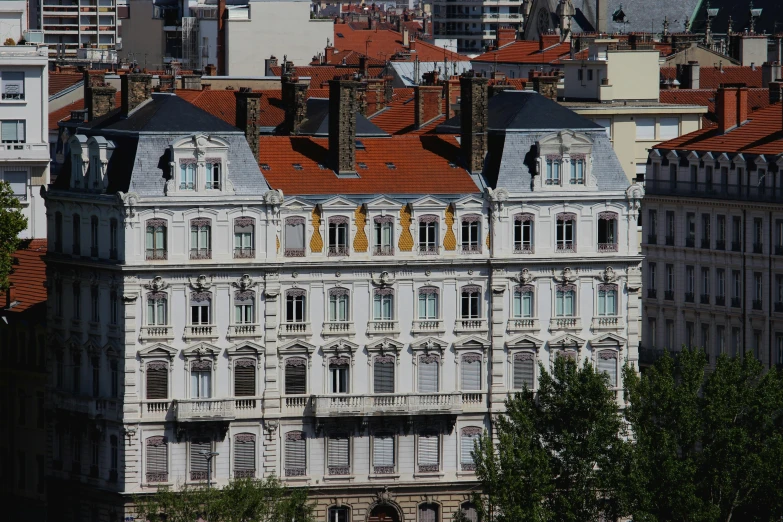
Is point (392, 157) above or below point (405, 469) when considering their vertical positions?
above

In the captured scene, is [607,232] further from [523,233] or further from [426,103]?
[426,103]

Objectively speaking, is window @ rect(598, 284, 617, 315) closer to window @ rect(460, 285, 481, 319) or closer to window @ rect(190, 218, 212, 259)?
window @ rect(460, 285, 481, 319)

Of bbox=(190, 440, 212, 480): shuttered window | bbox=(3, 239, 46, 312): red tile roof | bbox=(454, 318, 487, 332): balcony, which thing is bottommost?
bbox=(190, 440, 212, 480): shuttered window

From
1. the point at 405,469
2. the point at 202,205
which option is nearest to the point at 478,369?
the point at 405,469

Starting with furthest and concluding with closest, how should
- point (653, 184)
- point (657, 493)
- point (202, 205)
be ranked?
point (653, 184)
point (202, 205)
point (657, 493)

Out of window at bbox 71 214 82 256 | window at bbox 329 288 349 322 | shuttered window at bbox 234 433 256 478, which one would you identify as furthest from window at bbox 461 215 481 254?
window at bbox 71 214 82 256

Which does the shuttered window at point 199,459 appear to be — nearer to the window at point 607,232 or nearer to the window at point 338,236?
the window at point 338,236

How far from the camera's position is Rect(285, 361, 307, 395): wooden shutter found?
135 m

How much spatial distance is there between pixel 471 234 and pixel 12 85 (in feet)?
157

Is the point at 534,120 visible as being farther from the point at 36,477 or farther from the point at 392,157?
the point at 36,477

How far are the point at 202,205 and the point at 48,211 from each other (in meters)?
9.83

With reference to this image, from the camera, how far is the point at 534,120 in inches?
5512

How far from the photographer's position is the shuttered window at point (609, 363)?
139 m

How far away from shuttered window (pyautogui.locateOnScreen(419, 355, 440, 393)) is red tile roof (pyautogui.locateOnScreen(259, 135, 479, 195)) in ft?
25.9
